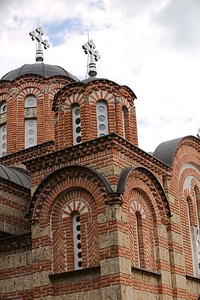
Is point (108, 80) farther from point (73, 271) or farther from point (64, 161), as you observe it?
point (73, 271)

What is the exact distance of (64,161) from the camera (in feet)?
40.4

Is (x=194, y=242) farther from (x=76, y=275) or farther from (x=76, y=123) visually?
(x=76, y=123)

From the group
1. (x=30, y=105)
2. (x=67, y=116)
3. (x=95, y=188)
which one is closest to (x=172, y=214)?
(x=95, y=188)

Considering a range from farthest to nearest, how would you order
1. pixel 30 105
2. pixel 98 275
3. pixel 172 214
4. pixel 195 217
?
pixel 30 105 → pixel 195 217 → pixel 172 214 → pixel 98 275

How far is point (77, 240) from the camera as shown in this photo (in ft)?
38.3

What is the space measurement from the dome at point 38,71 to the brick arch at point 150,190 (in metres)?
8.08

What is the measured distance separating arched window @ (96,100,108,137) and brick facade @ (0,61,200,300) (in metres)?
0.11

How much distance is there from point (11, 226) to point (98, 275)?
12.3 ft

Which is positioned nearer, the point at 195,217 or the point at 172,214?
the point at 172,214

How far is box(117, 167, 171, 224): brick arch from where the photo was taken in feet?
38.8

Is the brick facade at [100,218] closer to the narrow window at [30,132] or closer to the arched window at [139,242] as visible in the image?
the arched window at [139,242]

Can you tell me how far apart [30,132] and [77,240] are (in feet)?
24.4

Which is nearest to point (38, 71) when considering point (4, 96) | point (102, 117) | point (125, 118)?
point (4, 96)

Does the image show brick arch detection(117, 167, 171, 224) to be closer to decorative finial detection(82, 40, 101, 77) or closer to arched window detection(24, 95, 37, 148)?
decorative finial detection(82, 40, 101, 77)
